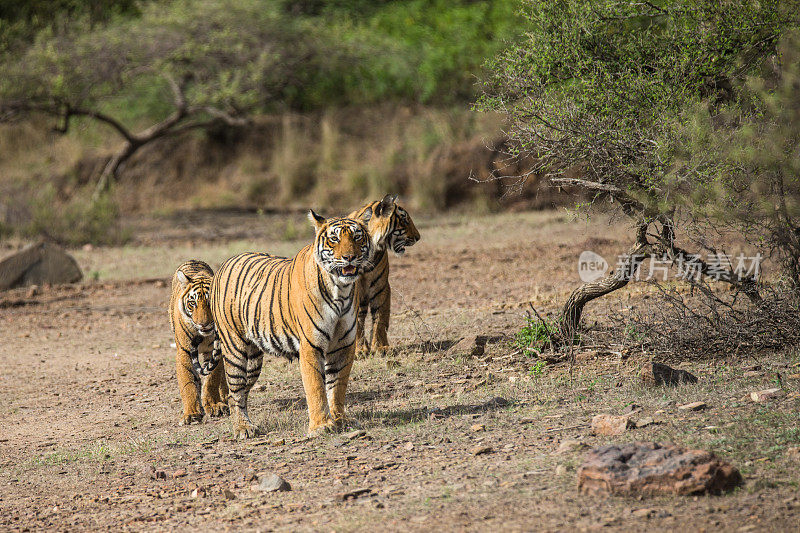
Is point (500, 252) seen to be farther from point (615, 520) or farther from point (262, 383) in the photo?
point (615, 520)

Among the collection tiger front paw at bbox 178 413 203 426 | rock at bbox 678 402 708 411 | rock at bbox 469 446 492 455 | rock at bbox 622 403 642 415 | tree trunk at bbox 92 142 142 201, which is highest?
tree trunk at bbox 92 142 142 201

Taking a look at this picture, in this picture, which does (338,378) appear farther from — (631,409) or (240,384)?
(631,409)

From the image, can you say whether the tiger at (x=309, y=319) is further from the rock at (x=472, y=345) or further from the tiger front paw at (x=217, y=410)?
the rock at (x=472, y=345)

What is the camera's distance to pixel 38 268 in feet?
47.1

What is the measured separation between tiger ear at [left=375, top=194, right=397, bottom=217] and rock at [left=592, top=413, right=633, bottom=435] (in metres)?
2.61

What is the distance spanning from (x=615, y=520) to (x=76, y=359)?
745 centimetres

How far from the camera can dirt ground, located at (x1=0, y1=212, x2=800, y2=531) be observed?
467 cm

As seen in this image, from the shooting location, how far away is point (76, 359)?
10.3m

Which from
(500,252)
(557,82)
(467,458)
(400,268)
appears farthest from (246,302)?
(500,252)

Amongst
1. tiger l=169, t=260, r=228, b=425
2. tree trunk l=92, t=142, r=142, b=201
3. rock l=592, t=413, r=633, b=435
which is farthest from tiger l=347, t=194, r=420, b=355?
tree trunk l=92, t=142, r=142, b=201

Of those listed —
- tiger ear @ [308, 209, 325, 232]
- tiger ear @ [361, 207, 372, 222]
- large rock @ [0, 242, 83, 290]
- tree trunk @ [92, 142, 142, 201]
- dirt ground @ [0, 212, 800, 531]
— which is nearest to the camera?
dirt ground @ [0, 212, 800, 531]

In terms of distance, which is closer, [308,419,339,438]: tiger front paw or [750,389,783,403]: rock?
[750,389,783,403]: rock

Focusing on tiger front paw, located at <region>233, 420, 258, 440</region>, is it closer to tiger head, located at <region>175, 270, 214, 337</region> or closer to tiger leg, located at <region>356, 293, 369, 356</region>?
tiger head, located at <region>175, 270, 214, 337</region>

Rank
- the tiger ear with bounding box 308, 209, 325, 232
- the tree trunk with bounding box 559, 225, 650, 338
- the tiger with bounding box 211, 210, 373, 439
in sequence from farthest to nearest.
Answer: the tree trunk with bounding box 559, 225, 650, 338 → the tiger ear with bounding box 308, 209, 325, 232 → the tiger with bounding box 211, 210, 373, 439
